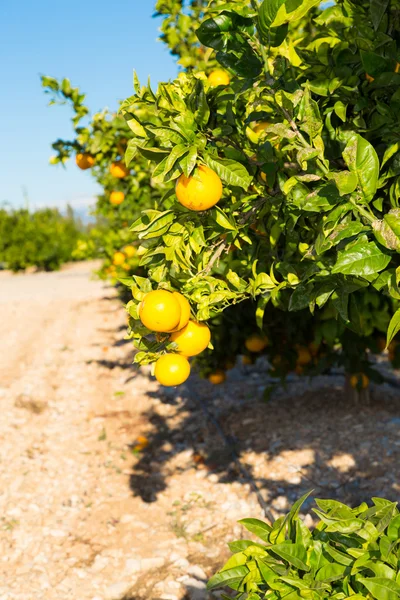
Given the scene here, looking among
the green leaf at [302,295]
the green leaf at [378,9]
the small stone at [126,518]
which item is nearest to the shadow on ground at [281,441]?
the small stone at [126,518]

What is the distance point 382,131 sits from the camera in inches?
56.2

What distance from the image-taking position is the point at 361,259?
3.78 feet

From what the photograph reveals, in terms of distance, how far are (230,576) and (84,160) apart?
2.02 meters

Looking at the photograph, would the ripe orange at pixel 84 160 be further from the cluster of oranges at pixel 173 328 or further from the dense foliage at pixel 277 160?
the cluster of oranges at pixel 173 328

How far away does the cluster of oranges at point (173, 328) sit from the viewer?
122cm

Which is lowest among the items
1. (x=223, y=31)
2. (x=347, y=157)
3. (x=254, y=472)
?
(x=254, y=472)

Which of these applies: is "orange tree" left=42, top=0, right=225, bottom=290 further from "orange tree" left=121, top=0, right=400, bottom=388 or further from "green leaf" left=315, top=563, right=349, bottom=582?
"green leaf" left=315, top=563, right=349, bottom=582

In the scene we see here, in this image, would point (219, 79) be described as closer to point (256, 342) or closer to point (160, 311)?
point (160, 311)

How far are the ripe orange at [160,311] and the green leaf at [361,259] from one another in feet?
1.17

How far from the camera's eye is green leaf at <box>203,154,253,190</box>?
1271 mm

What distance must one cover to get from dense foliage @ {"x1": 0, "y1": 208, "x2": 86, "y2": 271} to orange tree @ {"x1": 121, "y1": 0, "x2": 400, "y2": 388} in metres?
17.5

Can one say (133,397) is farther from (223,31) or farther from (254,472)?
(223,31)

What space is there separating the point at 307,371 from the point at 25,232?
16.1 meters

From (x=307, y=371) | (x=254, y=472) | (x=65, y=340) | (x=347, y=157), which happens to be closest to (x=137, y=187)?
(x=307, y=371)
